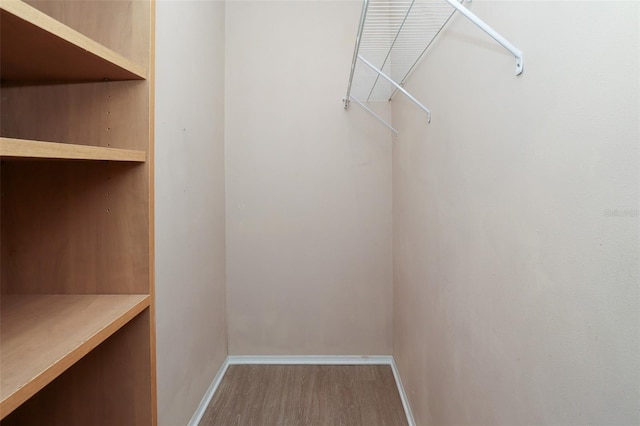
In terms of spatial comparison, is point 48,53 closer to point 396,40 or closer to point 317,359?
point 396,40

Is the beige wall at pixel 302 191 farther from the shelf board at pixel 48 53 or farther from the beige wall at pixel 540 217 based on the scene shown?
the shelf board at pixel 48 53

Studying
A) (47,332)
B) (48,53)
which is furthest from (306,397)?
(48,53)

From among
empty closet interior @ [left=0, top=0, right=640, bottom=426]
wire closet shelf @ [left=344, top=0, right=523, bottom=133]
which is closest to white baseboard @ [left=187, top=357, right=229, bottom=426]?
empty closet interior @ [left=0, top=0, right=640, bottom=426]

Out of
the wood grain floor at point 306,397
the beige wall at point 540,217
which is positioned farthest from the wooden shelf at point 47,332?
the wood grain floor at point 306,397

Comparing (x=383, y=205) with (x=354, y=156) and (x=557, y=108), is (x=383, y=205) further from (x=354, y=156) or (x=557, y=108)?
(x=557, y=108)

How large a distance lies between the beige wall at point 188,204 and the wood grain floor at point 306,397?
0.17 m

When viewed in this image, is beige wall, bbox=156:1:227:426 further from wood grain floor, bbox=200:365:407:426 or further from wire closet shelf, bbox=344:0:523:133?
wire closet shelf, bbox=344:0:523:133

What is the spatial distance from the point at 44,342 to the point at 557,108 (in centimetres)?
115

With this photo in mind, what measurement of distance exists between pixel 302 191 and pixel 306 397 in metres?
1.29

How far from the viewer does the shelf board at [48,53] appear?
25.2 inches

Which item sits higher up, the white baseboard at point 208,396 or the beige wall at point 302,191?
the beige wall at point 302,191

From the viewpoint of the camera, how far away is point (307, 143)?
2.30 metres

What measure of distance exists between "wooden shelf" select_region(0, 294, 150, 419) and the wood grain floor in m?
1.16

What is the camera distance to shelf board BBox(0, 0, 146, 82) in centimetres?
64
